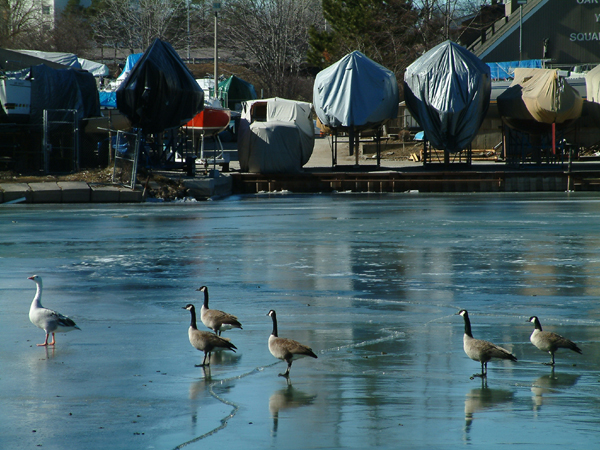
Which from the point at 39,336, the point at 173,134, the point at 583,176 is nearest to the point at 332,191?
the point at 173,134

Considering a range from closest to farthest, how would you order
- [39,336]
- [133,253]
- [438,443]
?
[438,443] < [39,336] < [133,253]

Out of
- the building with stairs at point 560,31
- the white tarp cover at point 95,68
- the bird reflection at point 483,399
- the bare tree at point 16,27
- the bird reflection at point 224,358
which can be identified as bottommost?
the bird reflection at point 224,358

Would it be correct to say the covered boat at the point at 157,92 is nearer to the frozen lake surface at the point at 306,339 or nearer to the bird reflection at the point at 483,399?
the frozen lake surface at the point at 306,339

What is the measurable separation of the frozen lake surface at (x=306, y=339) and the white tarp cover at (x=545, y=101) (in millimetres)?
17543

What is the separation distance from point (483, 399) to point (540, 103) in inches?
1179

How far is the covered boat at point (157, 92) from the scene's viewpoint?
29.0 meters

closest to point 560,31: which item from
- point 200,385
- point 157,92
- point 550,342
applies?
point 157,92

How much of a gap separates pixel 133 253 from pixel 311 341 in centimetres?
755

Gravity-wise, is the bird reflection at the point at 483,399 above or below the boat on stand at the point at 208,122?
below

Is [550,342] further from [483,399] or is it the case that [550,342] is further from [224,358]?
[224,358]

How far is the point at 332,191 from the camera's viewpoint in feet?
108

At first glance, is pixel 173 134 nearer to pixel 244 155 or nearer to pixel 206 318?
pixel 244 155

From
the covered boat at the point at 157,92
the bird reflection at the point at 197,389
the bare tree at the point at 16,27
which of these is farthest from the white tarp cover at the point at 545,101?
the bare tree at the point at 16,27

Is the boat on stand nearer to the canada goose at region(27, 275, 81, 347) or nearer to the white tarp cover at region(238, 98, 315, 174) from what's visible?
the white tarp cover at region(238, 98, 315, 174)
